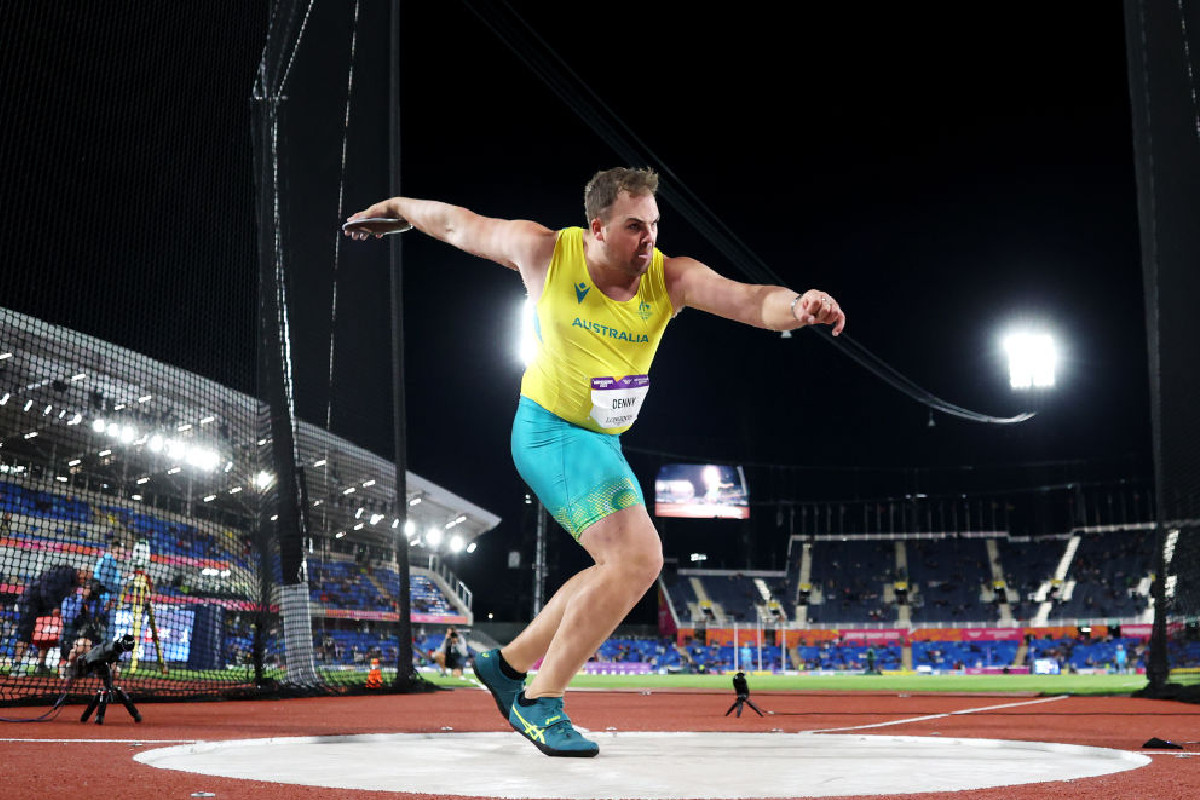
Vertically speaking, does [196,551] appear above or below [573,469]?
below

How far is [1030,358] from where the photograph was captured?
1785 inches

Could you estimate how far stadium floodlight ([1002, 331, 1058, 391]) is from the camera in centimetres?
4475

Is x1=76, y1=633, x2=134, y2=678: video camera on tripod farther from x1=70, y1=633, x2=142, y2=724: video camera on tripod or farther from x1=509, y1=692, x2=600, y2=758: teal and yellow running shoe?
x1=509, y1=692, x2=600, y2=758: teal and yellow running shoe

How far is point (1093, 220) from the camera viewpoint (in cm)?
4250

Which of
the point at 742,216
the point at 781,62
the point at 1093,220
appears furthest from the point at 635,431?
the point at 781,62

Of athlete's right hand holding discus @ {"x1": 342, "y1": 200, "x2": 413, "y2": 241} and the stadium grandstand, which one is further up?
athlete's right hand holding discus @ {"x1": 342, "y1": 200, "x2": 413, "y2": 241}

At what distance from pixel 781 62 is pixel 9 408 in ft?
72.8

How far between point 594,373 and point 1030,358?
45711mm

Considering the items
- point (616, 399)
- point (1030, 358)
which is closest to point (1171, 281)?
point (616, 399)

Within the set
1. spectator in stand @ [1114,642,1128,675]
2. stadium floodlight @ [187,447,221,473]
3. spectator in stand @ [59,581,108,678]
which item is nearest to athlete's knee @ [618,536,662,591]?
spectator in stand @ [59,581,108,678]

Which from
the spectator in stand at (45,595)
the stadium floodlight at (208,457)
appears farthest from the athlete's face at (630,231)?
the spectator in stand at (45,595)

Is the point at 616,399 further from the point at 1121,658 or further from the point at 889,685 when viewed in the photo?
the point at 1121,658

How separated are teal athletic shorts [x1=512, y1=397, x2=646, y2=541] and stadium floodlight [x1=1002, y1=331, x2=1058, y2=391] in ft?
147

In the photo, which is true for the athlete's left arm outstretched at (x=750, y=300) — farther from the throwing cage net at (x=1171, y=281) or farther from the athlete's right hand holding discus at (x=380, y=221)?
the throwing cage net at (x=1171, y=281)
